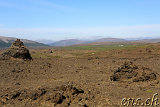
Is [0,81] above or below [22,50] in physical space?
below

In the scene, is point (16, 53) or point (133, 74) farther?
point (16, 53)

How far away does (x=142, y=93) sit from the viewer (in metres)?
12.1

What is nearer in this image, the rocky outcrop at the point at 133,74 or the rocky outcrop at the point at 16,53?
the rocky outcrop at the point at 133,74

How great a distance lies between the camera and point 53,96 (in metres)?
9.73

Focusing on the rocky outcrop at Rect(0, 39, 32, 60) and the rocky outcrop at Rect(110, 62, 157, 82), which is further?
the rocky outcrop at Rect(0, 39, 32, 60)

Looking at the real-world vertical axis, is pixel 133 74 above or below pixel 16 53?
below

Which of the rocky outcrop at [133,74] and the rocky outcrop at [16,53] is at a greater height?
the rocky outcrop at [16,53]

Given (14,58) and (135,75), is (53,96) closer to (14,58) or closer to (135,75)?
(135,75)

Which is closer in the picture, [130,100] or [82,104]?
[82,104]

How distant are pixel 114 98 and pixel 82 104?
2356 mm

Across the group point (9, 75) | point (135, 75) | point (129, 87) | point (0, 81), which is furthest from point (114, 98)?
point (9, 75)

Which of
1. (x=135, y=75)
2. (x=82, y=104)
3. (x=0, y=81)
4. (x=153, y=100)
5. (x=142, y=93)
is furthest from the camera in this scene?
(x=0, y=81)

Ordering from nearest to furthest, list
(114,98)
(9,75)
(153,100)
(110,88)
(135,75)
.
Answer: (153,100)
(114,98)
(110,88)
(135,75)
(9,75)

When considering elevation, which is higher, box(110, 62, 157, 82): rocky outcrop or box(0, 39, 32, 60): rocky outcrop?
box(0, 39, 32, 60): rocky outcrop
